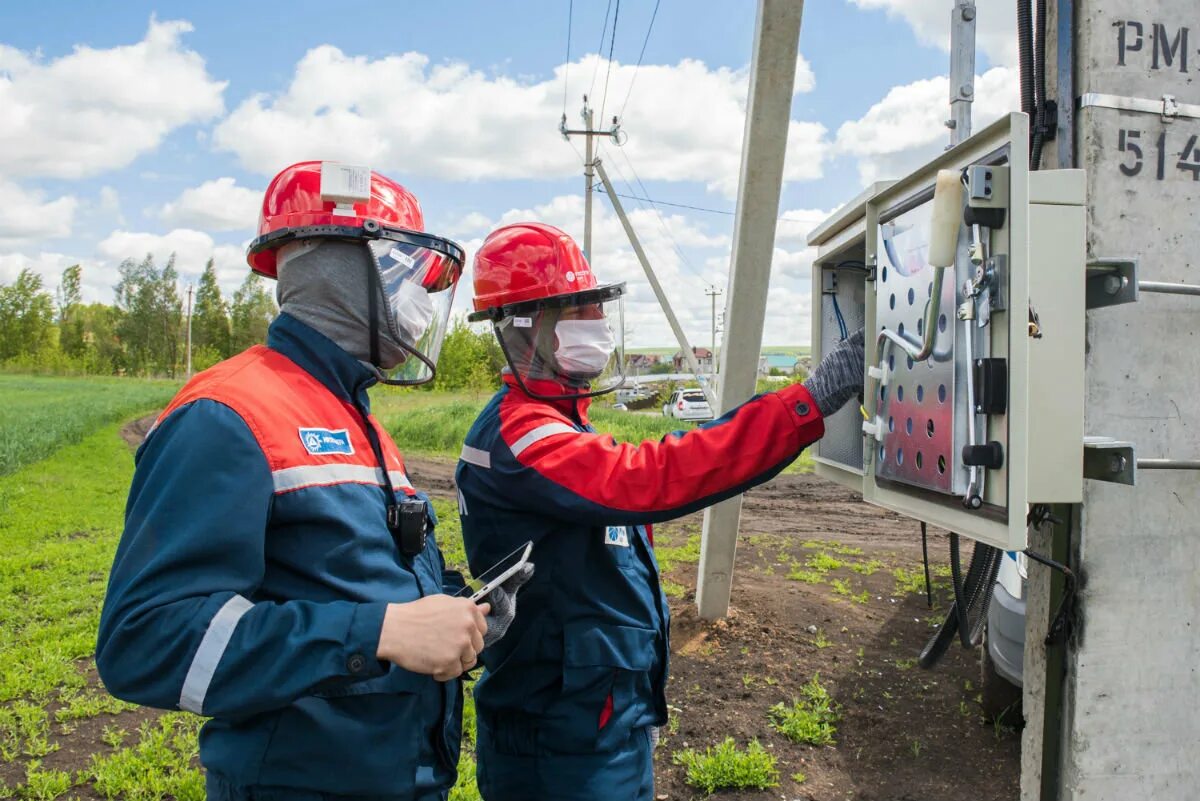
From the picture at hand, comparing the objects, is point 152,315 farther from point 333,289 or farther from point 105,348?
point 333,289

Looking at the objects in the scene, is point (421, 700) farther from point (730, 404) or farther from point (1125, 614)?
point (730, 404)

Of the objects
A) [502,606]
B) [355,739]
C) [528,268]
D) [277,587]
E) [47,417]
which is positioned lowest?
[47,417]

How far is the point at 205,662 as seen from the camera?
1.28 metres

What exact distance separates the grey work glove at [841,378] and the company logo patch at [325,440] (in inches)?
42.8

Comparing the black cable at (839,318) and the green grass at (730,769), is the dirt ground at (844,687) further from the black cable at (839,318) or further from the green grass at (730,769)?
the black cable at (839,318)

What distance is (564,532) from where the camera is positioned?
216 cm

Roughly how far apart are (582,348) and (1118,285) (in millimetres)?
1274

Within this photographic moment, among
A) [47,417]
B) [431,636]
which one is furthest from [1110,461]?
[47,417]

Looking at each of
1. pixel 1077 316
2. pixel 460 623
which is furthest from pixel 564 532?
pixel 1077 316

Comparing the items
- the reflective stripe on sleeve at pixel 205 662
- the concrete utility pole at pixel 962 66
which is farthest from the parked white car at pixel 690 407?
the reflective stripe on sleeve at pixel 205 662

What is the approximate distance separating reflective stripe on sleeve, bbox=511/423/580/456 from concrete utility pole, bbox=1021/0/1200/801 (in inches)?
46.2

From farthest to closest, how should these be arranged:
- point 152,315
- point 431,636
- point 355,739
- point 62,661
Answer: point 152,315 → point 62,661 → point 355,739 → point 431,636

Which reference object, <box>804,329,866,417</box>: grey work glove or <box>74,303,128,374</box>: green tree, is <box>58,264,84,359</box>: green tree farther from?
<box>804,329,866,417</box>: grey work glove

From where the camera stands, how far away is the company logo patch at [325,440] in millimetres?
1530
